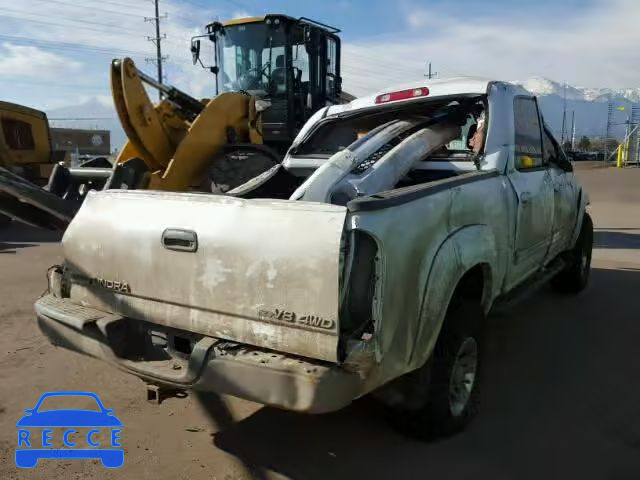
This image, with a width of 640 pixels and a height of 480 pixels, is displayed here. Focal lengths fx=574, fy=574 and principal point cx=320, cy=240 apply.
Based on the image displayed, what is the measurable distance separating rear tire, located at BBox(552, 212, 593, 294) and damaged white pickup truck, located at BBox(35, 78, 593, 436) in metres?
2.42

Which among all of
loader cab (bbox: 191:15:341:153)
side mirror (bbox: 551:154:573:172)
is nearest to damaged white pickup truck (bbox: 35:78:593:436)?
side mirror (bbox: 551:154:573:172)

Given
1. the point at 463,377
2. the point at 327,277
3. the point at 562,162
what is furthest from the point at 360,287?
the point at 562,162

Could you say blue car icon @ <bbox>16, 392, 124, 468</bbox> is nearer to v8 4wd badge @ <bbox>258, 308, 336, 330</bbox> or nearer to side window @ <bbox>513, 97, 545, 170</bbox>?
v8 4wd badge @ <bbox>258, 308, 336, 330</bbox>

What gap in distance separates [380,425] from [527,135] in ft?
8.96

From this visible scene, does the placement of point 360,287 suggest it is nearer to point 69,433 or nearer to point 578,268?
point 69,433

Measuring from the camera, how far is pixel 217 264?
113 inches

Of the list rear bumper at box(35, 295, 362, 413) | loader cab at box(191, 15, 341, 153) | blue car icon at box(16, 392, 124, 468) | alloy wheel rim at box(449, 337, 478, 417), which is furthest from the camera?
loader cab at box(191, 15, 341, 153)

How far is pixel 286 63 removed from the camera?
30.2 feet

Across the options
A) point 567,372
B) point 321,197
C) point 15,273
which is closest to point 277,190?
point 321,197

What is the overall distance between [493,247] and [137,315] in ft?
7.27

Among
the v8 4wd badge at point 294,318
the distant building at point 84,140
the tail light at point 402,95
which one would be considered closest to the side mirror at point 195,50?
the tail light at point 402,95

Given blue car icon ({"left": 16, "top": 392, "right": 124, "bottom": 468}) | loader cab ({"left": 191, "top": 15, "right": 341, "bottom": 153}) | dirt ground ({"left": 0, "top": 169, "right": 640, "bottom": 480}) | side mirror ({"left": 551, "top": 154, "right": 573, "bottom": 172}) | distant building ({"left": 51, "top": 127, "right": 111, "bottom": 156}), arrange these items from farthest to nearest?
1. distant building ({"left": 51, "top": 127, "right": 111, "bottom": 156})
2. loader cab ({"left": 191, "top": 15, "right": 341, "bottom": 153})
3. side mirror ({"left": 551, "top": 154, "right": 573, "bottom": 172})
4. blue car icon ({"left": 16, "top": 392, "right": 124, "bottom": 468})
5. dirt ground ({"left": 0, "top": 169, "right": 640, "bottom": 480})

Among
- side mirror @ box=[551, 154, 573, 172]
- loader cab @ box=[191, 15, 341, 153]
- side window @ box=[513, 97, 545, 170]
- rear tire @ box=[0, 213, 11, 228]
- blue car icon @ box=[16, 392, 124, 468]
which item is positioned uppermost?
loader cab @ box=[191, 15, 341, 153]

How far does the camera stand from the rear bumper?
2.55m
